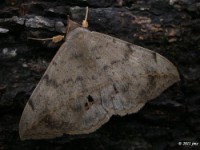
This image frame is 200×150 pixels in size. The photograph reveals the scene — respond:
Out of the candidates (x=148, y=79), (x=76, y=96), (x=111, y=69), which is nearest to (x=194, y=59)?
(x=148, y=79)

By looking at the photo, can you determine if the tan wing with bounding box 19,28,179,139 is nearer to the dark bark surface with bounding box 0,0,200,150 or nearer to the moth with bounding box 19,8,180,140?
the moth with bounding box 19,8,180,140

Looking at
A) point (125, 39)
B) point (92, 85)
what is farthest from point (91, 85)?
point (125, 39)

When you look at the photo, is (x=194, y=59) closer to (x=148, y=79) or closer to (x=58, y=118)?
(x=148, y=79)

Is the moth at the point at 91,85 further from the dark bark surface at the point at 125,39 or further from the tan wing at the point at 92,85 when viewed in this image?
the dark bark surface at the point at 125,39

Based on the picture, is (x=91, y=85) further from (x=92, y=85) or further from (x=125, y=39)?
(x=125, y=39)

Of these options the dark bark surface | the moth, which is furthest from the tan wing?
the dark bark surface

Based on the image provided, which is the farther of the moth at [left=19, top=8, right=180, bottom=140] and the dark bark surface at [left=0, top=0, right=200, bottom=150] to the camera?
the dark bark surface at [left=0, top=0, right=200, bottom=150]
